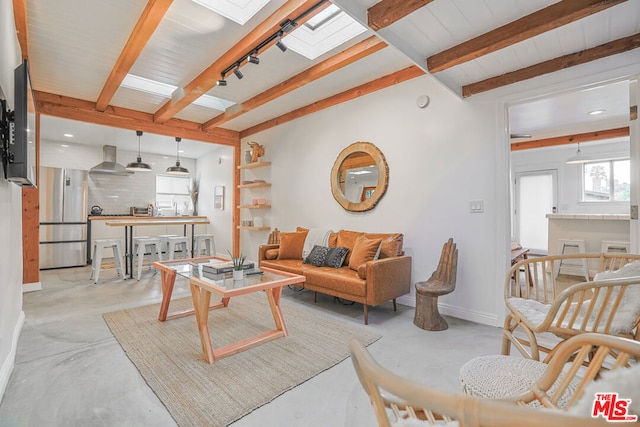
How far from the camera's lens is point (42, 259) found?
5387 mm

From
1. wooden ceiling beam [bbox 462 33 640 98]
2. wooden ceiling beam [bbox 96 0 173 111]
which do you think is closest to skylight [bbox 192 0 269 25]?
wooden ceiling beam [bbox 96 0 173 111]

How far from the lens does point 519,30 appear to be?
196 cm

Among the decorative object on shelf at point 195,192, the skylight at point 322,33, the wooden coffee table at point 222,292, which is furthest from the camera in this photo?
the decorative object on shelf at point 195,192

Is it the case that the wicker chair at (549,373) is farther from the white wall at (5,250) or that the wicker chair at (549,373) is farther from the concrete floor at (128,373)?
the white wall at (5,250)

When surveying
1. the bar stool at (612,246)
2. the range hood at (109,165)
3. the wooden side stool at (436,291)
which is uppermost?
the range hood at (109,165)

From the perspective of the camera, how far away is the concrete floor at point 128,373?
1545 mm

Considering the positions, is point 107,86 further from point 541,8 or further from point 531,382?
point 531,382

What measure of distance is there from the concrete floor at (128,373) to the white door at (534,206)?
219 inches

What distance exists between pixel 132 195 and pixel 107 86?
4070 millimetres

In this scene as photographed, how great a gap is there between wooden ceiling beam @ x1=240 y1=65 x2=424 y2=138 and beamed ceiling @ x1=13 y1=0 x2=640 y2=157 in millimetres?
17

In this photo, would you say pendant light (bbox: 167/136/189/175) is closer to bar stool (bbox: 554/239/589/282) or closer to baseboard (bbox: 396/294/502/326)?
baseboard (bbox: 396/294/502/326)

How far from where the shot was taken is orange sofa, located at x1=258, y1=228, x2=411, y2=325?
111 inches

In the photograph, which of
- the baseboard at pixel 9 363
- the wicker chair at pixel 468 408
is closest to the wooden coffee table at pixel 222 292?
the baseboard at pixel 9 363

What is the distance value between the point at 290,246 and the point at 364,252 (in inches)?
48.7
